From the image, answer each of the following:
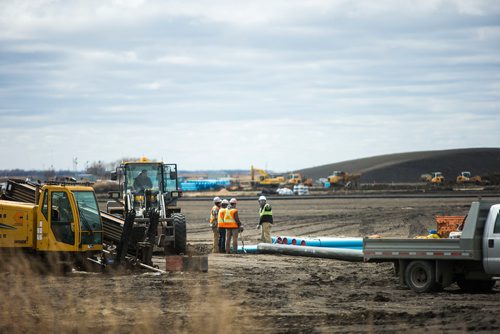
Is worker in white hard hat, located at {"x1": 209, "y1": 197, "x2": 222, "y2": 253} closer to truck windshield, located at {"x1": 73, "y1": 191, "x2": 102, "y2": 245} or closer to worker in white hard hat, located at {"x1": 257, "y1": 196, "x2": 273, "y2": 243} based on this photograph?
worker in white hard hat, located at {"x1": 257, "y1": 196, "x2": 273, "y2": 243}

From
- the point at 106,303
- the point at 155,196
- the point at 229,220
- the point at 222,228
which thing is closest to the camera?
the point at 106,303

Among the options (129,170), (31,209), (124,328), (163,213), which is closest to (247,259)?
(163,213)

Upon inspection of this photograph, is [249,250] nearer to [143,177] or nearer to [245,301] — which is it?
[143,177]

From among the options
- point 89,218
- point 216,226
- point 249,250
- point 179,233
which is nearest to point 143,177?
point 179,233

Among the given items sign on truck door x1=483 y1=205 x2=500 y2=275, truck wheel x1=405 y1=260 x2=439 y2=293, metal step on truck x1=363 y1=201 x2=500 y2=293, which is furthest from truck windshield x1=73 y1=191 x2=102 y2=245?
sign on truck door x1=483 y1=205 x2=500 y2=275

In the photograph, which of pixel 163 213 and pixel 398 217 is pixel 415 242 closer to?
pixel 163 213

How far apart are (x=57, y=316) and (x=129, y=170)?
14.0 m

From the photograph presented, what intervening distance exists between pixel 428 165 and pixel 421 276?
12890cm

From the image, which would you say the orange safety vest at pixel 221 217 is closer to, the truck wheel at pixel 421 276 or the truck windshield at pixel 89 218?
the truck windshield at pixel 89 218

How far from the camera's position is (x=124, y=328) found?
13805 mm

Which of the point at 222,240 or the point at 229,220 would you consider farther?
Answer: the point at 222,240

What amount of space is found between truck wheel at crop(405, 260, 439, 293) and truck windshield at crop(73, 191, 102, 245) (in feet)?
25.0

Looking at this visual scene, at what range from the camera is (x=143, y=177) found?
94.7 ft

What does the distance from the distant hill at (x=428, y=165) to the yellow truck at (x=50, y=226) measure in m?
115
